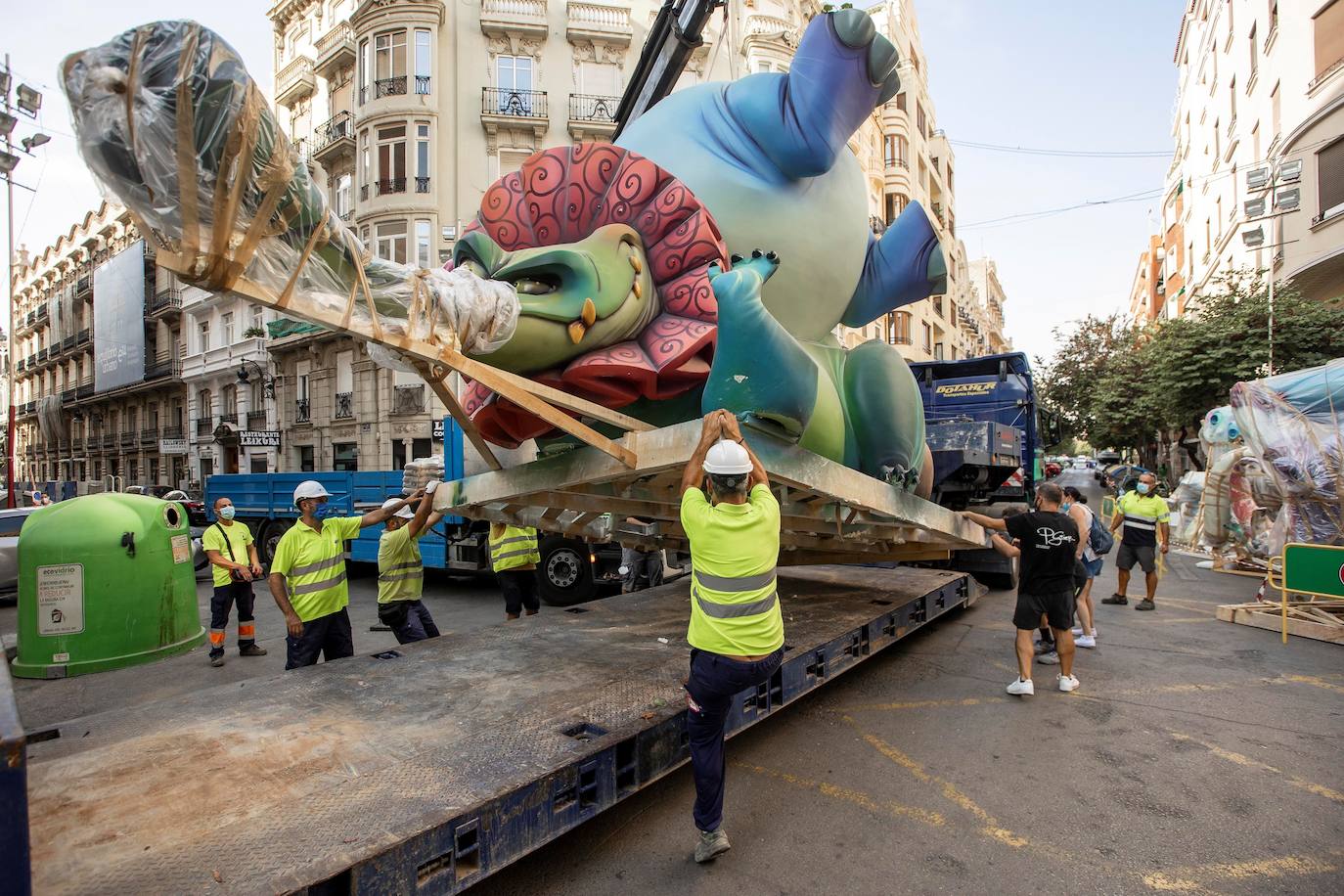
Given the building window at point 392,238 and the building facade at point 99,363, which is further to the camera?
the building facade at point 99,363

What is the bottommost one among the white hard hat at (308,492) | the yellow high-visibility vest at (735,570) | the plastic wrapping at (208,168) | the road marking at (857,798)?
the road marking at (857,798)

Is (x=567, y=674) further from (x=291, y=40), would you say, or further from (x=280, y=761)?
(x=291, y=40)

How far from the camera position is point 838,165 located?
4086 mm

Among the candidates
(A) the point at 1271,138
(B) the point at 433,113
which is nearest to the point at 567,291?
(B) the point at 433,113

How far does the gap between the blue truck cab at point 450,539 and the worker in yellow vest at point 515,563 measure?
138 centimetres

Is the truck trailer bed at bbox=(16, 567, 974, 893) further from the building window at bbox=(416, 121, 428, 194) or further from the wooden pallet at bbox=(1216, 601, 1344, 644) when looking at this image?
the building window at bbox=(416, 121, 428, 194)

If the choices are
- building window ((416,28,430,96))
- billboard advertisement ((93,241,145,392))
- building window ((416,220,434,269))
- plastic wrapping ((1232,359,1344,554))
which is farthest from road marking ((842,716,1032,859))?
billboard advertisement ((93,241,145,392))

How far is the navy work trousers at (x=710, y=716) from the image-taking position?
280 cm

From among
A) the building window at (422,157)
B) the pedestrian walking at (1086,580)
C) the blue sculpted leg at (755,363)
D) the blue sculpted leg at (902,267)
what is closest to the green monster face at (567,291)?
the blue sculpted leg at (755,363)

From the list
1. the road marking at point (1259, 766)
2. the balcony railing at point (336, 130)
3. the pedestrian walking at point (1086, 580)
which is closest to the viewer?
the road marking at point (1259, 766)

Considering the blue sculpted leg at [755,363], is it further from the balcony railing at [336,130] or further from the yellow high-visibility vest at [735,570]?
the balcony railing at [336,130]

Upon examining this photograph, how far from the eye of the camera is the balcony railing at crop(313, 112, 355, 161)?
21.1 metres

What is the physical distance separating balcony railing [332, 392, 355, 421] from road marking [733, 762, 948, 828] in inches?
774

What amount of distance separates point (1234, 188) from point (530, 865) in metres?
27.3
